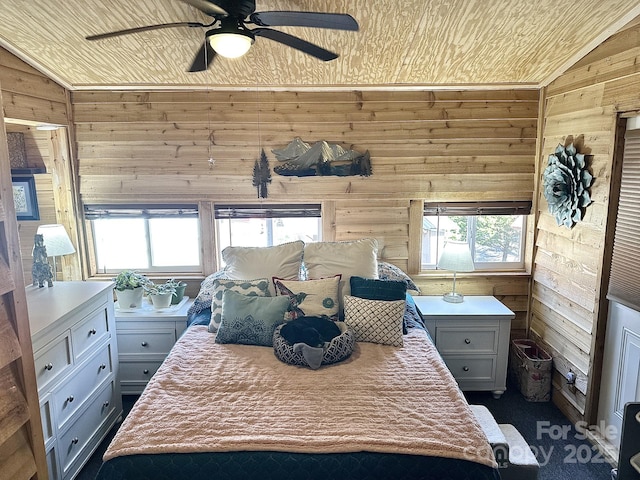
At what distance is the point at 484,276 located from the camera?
12.1 feet

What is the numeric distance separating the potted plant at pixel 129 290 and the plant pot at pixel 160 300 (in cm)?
12

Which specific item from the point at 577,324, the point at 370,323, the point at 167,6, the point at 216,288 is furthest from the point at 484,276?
the point at 167,6

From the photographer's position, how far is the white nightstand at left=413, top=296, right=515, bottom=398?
3250 millimetres

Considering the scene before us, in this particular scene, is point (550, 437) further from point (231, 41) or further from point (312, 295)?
point (231, 41)

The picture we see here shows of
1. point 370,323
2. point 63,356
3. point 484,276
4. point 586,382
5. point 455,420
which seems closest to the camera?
point 455,420

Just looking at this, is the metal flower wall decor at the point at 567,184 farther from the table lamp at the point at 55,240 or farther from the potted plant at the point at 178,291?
the table lamp at the point at 55,240

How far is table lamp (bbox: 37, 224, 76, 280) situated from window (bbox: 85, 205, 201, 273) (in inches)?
19.2

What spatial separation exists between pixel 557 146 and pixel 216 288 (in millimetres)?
2613

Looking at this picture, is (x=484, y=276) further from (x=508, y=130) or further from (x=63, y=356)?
(x=63, y=356)

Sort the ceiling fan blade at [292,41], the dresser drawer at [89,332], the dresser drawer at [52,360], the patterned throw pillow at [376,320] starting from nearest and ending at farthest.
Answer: the ceiling fan blade at [292,41]
the dresser drawer at [52,360]
the dresser drawer at [89,332]
the patterned throw pillow at [376,320]

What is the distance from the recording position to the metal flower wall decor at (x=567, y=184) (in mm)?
2855

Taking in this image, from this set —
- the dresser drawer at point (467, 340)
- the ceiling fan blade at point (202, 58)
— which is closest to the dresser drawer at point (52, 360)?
the ceiling fan blade at point (202, 58)

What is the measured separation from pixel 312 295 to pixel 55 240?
74.7 inches

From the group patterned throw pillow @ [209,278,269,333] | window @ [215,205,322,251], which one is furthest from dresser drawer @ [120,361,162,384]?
window @ [215,205,322,251]
